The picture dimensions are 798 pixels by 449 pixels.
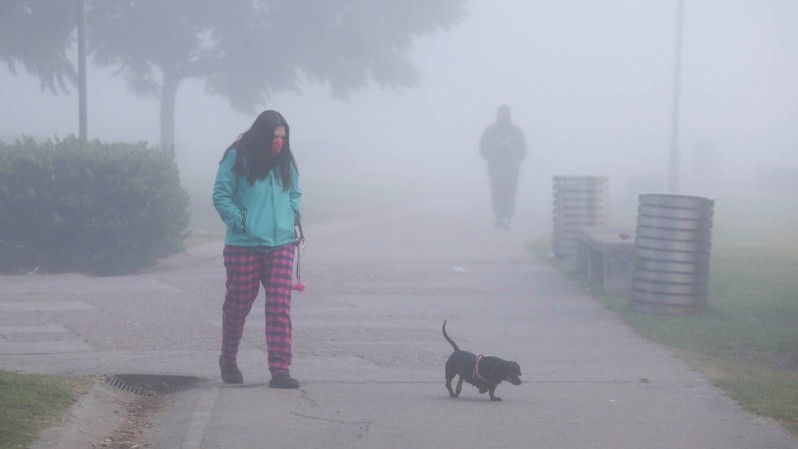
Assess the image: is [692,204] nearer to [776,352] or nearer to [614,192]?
[776,352]

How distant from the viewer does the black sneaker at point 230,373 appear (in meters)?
7.52

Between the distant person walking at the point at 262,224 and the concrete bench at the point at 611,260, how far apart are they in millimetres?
5541

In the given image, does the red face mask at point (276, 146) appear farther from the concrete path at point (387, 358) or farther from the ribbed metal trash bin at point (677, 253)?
the ribbed metal trash bin at point (677, 253)

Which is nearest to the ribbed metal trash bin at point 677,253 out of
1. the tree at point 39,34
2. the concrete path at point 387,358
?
the concrete path at point 387,358

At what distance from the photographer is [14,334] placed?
947cm

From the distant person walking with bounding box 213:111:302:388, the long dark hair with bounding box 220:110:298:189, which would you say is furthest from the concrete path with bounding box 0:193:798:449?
the long dark hair with bounding box 220:110:298:189

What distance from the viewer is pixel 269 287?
7.38m

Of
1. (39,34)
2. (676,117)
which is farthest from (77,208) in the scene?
(676,117)

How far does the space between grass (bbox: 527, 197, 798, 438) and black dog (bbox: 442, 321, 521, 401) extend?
1399mm

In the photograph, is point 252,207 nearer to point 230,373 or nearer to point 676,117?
point 230,373

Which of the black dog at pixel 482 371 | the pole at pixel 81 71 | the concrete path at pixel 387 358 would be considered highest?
the pole at pixel 81 71

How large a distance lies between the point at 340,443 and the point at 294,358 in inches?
107

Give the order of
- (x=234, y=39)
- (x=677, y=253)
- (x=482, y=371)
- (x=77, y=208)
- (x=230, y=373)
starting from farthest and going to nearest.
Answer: (x=234, y=39) < (x=77, y=208) < (x=677, y=253) < (x=230, y=373) < (x=482, y=371)

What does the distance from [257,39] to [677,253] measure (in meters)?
22.7
